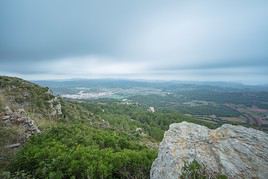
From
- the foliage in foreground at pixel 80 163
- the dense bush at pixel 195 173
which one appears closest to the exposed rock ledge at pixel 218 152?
the dense bush at pixel 195 173

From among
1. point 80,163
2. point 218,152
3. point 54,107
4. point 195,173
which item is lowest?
point 54,107

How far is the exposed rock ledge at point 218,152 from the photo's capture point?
5672mm

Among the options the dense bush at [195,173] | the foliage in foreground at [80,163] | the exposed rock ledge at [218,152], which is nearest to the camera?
the dense bush at [195,173]

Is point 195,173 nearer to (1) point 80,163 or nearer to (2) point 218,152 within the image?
(2) point 218,152

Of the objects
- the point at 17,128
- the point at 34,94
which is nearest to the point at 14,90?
the point at 34,94

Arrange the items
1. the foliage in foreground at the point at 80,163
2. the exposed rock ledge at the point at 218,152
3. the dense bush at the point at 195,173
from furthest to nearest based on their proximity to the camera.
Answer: the foliage in foreground at the point at 80,163
the exposed rock ledge at the point at 218,152
the dense bush at the point at 195,173

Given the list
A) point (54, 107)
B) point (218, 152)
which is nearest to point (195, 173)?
point (218, 152)

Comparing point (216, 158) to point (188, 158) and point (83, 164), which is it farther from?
point (83, 164)

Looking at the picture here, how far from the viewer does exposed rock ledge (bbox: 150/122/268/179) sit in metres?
5.67

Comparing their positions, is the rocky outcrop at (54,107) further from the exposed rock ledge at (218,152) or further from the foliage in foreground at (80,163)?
the exposed rock ledge at (218,152)

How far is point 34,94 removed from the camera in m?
33.1

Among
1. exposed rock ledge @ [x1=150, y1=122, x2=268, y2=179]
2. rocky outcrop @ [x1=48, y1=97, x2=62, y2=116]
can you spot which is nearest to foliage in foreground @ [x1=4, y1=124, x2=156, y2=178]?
exposed rock ledge @ [x1=150, y1=122, x2=268, y2=179]

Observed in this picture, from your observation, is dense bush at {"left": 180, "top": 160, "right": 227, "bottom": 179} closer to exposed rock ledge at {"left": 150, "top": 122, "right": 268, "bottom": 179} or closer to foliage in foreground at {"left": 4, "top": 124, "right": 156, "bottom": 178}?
exposed rock ledge at {"left": 150, "top": 122, "right": 268, "bottom": 179}

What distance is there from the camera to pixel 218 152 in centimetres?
634
